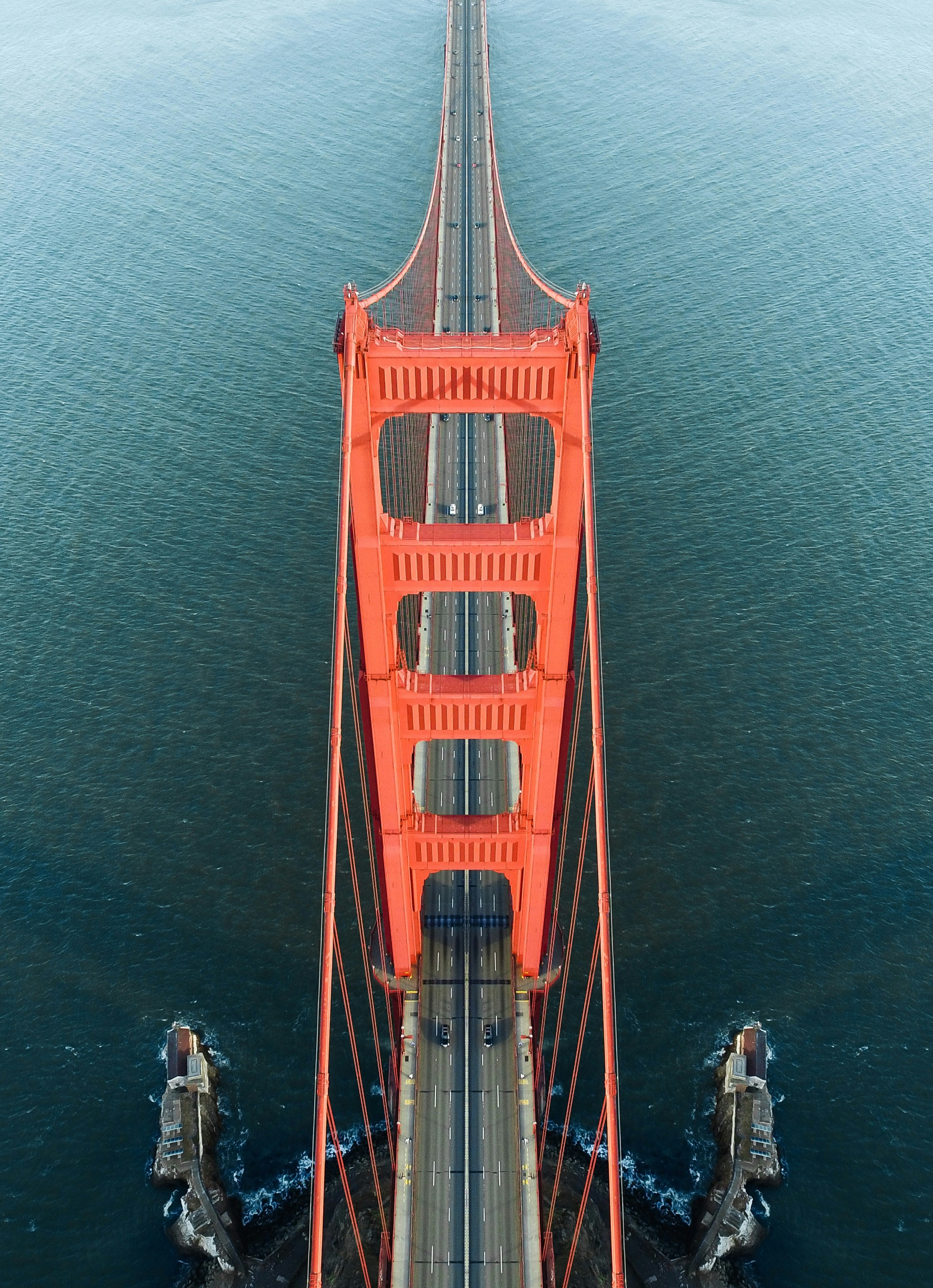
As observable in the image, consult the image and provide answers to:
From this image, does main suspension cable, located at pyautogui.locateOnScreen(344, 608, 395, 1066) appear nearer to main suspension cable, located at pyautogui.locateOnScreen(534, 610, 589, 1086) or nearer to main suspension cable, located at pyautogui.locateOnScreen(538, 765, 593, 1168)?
main suspension cable, located at pyautogui.locateOnScreen(534, 610, 589, 1086)

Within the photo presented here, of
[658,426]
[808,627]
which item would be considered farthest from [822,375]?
[808,627]

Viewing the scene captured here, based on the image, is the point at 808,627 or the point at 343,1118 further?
the point at 808,627

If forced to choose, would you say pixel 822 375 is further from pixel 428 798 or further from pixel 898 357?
pixel 428 798

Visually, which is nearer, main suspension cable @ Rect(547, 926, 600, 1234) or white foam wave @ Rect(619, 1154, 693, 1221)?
main suspension cable @ Rect(547, 926, 600, 1234)

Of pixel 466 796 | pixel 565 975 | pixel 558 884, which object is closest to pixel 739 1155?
pixel 565 975

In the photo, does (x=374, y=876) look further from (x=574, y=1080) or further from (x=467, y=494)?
(x=467, y=494)

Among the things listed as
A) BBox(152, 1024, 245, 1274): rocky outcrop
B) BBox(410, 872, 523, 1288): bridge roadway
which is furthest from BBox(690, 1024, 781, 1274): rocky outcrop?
BBox(152, 1024, 245, 1274): rocky outcrop

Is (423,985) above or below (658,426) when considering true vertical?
below
